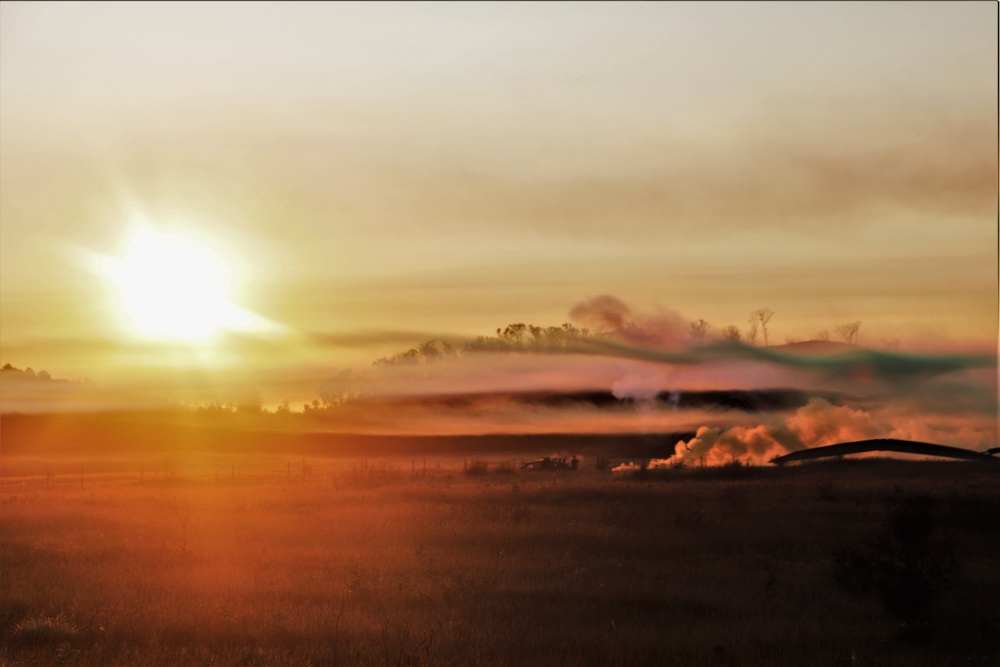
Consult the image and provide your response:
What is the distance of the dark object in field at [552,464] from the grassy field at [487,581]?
4172 cm

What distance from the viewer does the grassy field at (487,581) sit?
1747 cm

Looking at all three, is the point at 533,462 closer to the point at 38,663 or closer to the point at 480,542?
the point at 480,542

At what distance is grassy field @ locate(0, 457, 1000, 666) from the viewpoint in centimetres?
1747

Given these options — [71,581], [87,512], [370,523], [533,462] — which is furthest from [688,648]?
[533,462]

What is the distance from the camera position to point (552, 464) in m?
98.4

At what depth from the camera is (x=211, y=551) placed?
31266 mm

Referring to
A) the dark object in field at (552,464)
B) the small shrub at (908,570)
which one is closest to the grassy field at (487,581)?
the small shrub at (908,570)

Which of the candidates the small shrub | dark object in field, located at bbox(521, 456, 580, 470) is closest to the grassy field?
the small shrub

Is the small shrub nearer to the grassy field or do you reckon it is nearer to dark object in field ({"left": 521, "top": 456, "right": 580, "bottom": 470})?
the grassy field

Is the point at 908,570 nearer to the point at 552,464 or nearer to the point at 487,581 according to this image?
the point at 487,581

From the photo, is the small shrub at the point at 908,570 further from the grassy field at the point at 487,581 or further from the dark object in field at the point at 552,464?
the dark object in field at the point at 552,464

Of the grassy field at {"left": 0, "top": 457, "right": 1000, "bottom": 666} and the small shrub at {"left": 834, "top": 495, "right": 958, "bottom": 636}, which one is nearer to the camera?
the grassy field at {"left": 0, "top": 457, "right": 1000, "bottom": 666}

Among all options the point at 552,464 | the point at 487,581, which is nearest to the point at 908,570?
the point at 487,581

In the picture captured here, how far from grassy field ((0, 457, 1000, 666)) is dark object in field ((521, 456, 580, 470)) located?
137ft
